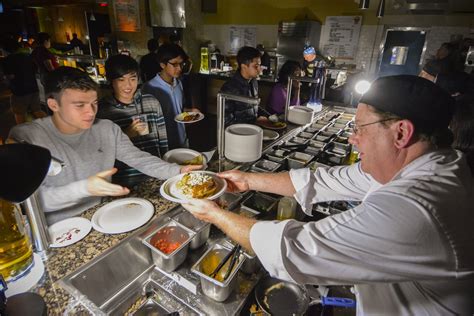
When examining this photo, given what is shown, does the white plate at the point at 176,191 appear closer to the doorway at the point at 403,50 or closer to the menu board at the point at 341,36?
the doorway at the point at 403,50

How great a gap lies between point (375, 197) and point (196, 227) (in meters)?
1.14

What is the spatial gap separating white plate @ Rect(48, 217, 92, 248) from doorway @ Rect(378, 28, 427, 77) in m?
6.96

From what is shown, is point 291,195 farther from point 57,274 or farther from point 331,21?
point 331,21

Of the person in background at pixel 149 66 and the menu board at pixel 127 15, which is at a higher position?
the menu board at pixel 127 15

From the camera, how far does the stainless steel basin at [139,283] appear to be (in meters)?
1.39

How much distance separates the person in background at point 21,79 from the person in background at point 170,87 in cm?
443

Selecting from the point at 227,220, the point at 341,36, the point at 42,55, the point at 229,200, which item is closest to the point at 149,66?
the point at 42,55

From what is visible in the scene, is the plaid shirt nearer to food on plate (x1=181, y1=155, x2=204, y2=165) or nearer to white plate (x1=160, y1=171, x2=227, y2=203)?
food on plate (x1=181, y1=155, x2=204, y2=165)

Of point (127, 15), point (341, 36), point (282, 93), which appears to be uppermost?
point (127, 15)

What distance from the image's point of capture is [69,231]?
5.03ft

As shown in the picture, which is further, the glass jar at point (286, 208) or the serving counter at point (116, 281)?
the glass jar at point (286, 208)

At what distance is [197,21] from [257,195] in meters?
8.14

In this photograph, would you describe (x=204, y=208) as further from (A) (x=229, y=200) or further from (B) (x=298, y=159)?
(B) (x=298, y=159)

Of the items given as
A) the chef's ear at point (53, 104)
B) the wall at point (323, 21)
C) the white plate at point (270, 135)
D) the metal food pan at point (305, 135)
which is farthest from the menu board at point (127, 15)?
the chef's ear at point (53, 104)
